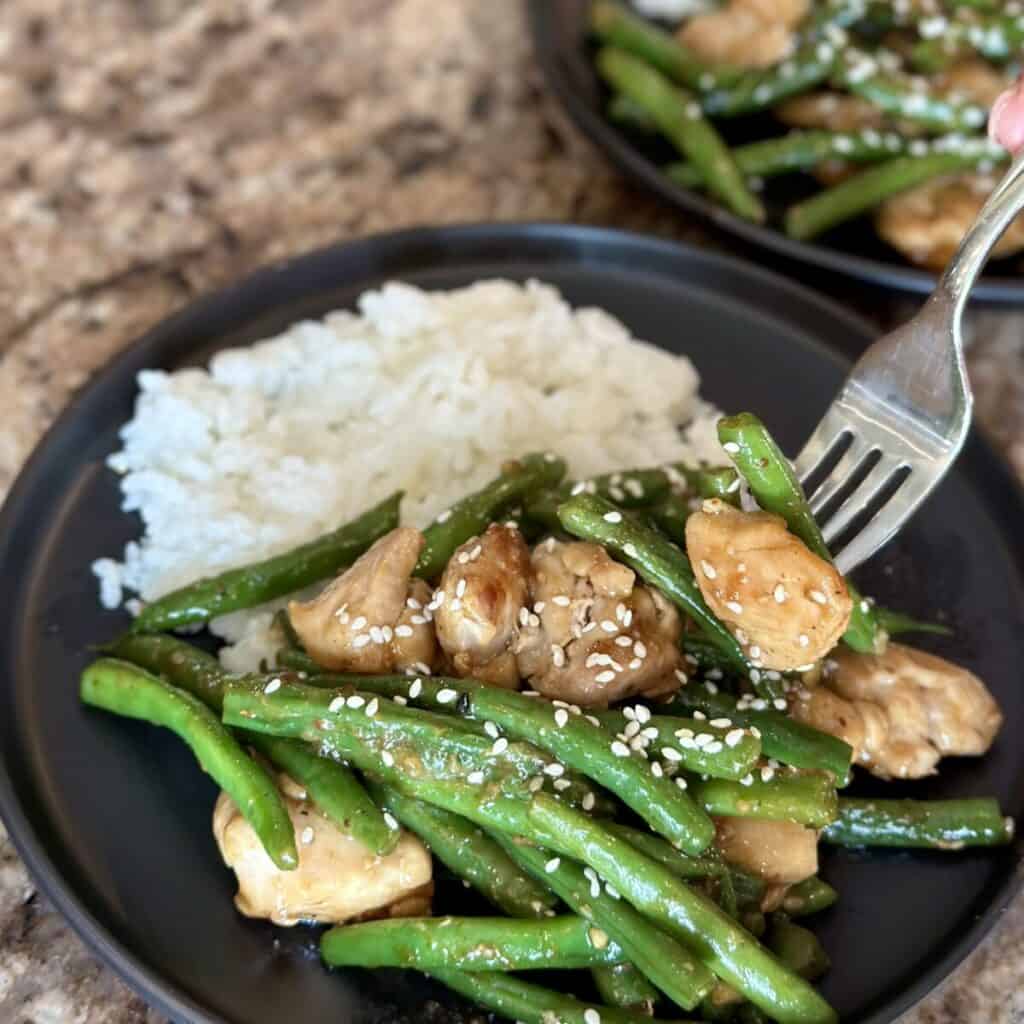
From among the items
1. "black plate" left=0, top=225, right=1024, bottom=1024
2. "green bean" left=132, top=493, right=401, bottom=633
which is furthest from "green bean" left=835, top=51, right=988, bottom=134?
"green bean" left=132, top=493, right=401, bottom=633

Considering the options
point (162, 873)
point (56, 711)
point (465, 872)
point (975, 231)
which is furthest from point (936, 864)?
point (56, 711)

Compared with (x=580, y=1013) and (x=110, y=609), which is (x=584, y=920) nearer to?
(x=580, y=1013)

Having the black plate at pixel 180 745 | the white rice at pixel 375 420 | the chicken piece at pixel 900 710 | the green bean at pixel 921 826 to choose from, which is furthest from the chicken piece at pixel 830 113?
the green bean at pixel 921 826

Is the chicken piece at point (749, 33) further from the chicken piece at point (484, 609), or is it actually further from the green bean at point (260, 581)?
the chicken piece at point (484, 609)

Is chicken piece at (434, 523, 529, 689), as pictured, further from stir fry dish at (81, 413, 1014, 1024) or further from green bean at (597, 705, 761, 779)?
green bean at (597, 705, 761, 779)

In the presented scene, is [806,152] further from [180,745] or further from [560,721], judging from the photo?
[180,745]

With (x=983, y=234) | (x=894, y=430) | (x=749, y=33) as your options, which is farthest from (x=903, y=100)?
(x=894, y=430)
